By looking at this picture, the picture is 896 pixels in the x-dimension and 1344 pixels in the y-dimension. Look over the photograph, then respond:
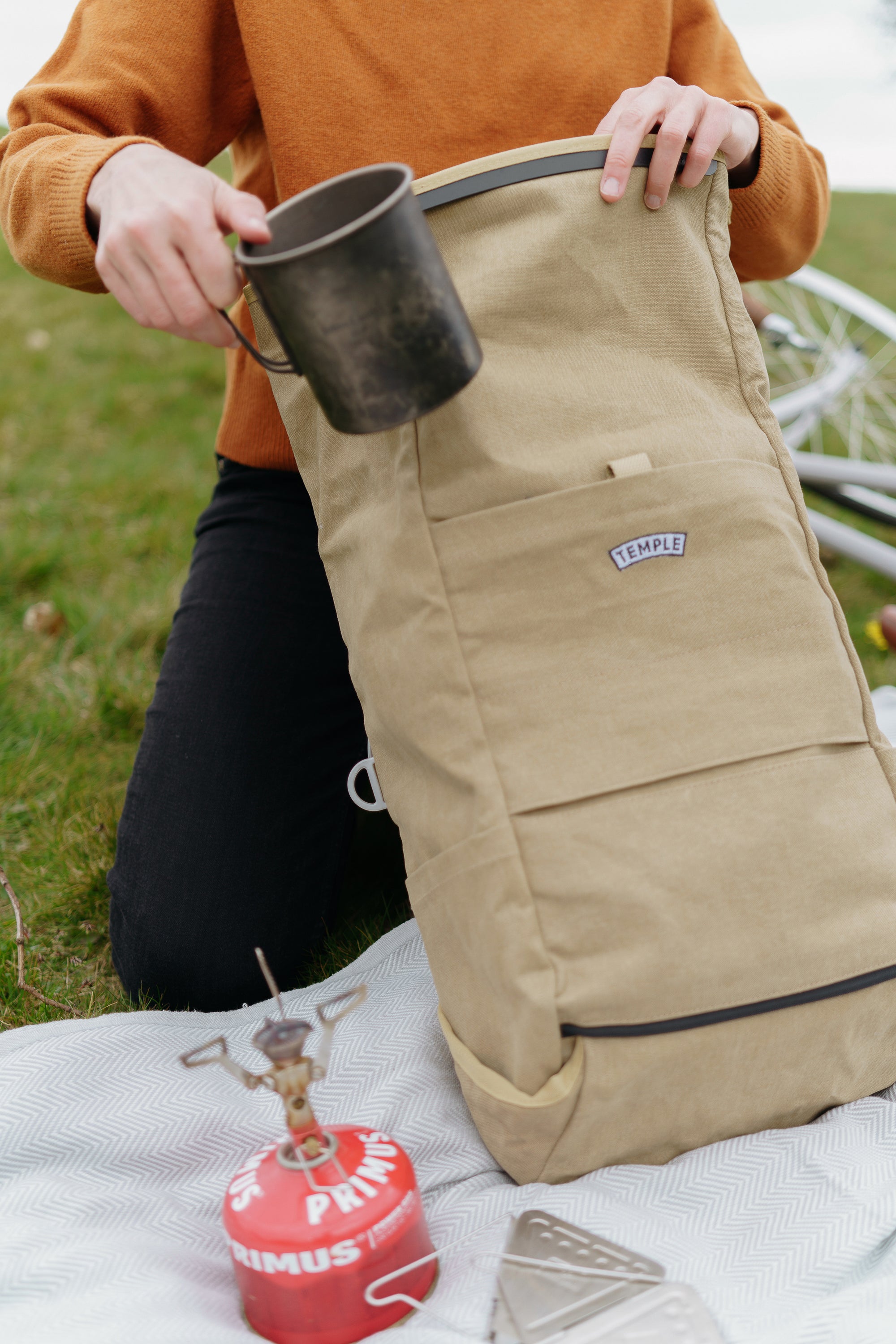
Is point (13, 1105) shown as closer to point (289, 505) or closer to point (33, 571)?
point (289, 505)

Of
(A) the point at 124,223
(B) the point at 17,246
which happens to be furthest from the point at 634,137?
(B) the point at 17,246

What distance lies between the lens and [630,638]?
0.94 metres

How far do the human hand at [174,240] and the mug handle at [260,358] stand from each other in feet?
0.04

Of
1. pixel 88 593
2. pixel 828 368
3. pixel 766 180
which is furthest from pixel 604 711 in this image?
pixel 828 368

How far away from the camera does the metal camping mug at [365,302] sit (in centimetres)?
74

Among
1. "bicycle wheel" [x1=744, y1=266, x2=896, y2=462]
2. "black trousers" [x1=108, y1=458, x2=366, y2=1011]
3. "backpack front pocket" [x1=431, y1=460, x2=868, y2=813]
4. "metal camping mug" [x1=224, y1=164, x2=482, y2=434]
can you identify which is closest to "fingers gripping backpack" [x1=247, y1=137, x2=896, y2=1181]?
"backpack front pocket" [x1=431, y1=460, x2=868, y2=813]

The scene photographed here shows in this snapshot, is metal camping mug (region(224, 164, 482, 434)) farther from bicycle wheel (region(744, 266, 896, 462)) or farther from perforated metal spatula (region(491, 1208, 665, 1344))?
bicycle wheel (region(744, 266, 896, 462))

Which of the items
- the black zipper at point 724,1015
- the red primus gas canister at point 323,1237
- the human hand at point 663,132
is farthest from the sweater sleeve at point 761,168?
the red primus gas canister at point 323,1237

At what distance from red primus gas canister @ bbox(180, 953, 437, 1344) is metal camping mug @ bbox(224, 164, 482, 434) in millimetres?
440

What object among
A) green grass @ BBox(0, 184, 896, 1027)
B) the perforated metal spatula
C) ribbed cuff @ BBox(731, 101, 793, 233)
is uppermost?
ribbed cuff @ BBox(731, 101, 793, 233)

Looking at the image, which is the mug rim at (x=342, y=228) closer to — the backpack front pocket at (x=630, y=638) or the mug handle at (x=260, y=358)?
the mug handle at (x=260, y=358)

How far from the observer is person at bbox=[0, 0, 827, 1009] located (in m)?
1.19

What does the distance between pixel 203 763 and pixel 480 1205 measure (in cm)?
61

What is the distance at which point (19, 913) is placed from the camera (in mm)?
1341
